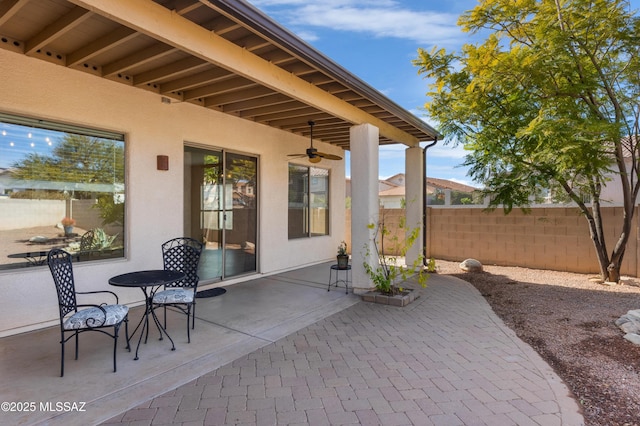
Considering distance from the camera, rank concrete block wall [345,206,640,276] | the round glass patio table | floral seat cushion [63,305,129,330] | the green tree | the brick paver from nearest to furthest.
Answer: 1. the brick paver
2. floral seat cushion [63,305,129,330]
3. the round glass patio table
4. the green tree
5. concrete block wall [345,206,640,276]

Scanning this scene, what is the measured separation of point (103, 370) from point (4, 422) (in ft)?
2.33

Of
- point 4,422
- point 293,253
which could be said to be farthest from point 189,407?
point 293,253

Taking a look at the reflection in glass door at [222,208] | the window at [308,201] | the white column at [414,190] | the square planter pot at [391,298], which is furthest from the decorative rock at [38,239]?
the white column at [414,190]

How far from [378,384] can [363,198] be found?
10.2ft

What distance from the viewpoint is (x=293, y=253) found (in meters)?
7.53

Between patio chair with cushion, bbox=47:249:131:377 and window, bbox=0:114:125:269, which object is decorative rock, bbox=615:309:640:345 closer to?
patio chair with cushion, bbox=47:249:131:377

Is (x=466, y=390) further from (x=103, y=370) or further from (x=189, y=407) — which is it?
(x=103, y=370)

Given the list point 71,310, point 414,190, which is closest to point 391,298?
point 414,190

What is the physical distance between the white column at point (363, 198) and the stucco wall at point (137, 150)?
6.71ft

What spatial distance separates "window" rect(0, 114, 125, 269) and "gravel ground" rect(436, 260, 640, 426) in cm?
522

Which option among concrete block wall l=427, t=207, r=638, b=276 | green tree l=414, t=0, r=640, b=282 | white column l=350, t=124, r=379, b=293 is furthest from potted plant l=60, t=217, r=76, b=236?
concrete block wall l=427, t=207, r=638, b=276

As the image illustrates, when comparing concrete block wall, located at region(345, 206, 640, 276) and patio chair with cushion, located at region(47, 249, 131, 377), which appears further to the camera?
concrete block wall, located at region(345, 206, 640, 276)

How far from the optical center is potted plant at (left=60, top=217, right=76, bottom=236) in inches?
162

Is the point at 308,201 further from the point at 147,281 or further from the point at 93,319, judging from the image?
the point at 93,319
